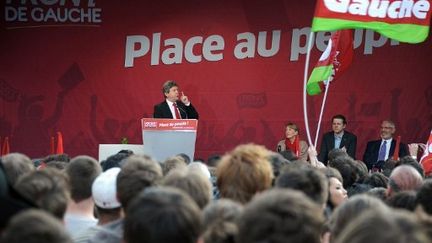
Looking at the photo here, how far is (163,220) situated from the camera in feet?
9.04

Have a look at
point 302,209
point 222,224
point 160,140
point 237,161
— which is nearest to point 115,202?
point 237,161

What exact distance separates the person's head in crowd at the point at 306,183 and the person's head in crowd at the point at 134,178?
584 mm

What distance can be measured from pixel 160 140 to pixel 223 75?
11.7 feet

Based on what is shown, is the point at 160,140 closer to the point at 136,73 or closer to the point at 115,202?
the point at 136,73

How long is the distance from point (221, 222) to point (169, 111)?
8.20 meters

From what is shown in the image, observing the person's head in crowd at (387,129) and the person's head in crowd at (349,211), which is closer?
the person's head in crowd at (349,211)

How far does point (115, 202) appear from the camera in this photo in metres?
4.09

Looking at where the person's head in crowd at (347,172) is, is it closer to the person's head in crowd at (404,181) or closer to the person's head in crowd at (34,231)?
the person's head in crowd at (404,181)

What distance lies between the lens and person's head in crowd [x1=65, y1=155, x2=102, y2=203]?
15.1ft

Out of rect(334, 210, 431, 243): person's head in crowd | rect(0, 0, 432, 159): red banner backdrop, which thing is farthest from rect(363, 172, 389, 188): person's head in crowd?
rect(0, 0, 432, 159): red banner backdrop

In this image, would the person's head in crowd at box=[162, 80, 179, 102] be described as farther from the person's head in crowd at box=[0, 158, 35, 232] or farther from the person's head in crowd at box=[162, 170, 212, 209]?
the person's head in crowd at box=[0, 158, 35, 232]

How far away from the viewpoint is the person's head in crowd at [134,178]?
3922 millimetres

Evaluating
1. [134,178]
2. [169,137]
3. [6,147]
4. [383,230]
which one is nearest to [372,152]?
[169,137]

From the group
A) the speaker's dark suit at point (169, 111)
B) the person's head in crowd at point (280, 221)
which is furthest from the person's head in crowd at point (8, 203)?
the speaker's dark suit at point (169, 111)
